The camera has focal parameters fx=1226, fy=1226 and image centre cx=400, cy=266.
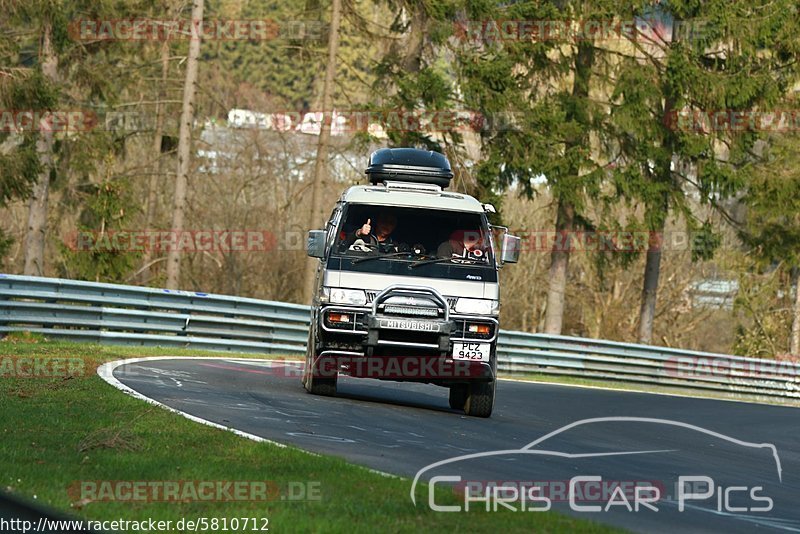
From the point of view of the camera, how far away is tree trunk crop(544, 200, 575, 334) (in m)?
36.1

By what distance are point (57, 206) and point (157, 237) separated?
15.7ft

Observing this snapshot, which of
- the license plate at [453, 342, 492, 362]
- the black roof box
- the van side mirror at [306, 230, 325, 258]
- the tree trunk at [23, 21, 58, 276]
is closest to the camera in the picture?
the license plate at [453, 342, 492, 362]

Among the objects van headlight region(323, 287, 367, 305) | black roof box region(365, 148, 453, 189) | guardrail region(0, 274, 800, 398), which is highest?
black roof box region(365, 148, 453, 189)

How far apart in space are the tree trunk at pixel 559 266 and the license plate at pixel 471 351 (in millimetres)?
21858

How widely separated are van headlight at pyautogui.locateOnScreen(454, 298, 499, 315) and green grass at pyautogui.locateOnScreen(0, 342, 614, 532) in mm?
4071

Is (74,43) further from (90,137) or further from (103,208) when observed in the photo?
(103,208)

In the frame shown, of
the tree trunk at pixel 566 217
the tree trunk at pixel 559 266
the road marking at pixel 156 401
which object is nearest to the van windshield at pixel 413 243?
the road marking at pixel 156 401

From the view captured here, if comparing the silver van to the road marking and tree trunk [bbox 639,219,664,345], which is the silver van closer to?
the road marking

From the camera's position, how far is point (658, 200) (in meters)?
35.2

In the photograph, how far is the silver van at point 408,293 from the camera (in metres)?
13.8

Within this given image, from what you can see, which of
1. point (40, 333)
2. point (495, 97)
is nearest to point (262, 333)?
point (40, 333)

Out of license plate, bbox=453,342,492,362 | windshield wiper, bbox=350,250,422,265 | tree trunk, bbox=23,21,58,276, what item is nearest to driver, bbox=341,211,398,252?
windshield wiper, bbox=350,250,422,265

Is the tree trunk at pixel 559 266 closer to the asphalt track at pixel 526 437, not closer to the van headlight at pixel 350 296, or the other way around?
the asphalt track at pixel 526 437

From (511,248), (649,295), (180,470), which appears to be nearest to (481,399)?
(511,248)
